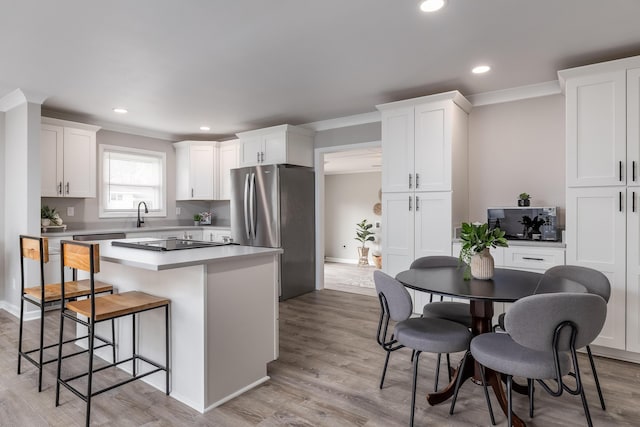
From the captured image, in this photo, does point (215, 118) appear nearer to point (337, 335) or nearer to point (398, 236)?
point (398, 236)

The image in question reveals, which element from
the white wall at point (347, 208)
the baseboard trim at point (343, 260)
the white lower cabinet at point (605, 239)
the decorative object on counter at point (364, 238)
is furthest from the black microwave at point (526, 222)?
the baseboard trim at point (343, 260)

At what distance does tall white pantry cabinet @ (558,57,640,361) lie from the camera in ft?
9.30

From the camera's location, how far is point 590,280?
2.43m

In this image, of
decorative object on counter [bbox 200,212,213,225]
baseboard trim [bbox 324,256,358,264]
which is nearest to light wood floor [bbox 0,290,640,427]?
decorative object on counter [bbox 200,212,213,225]

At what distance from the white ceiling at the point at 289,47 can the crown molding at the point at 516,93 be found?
0.13 meters

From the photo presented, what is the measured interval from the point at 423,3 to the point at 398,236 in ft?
7.79

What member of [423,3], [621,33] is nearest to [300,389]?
[423,3]

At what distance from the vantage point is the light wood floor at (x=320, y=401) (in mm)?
2066

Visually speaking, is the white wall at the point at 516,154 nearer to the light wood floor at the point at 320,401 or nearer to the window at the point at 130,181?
the light wood floor at the point at 320,401

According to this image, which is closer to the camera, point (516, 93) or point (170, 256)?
point (170, 256)

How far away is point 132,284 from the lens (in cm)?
268

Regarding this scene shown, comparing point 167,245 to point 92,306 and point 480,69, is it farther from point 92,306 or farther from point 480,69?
point 480,69

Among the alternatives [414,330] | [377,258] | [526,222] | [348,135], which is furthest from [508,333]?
[377,258]

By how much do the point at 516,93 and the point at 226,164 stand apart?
422cm
